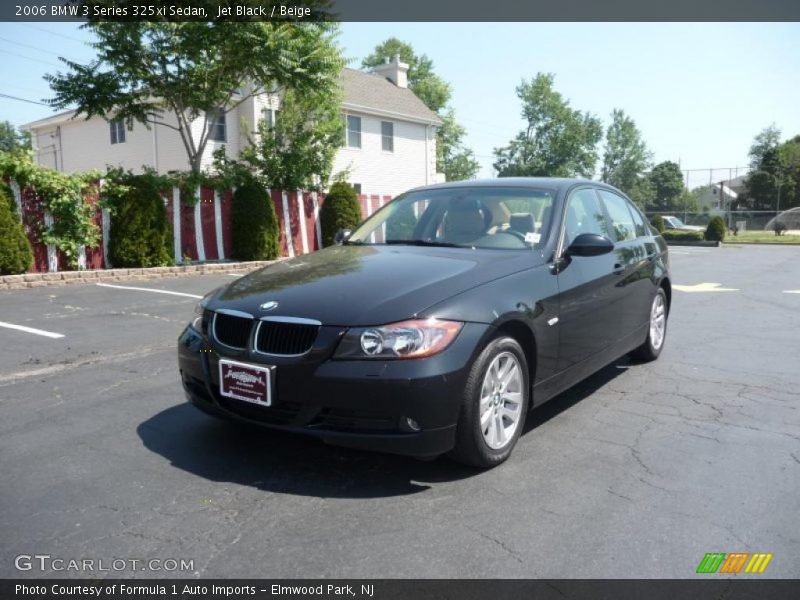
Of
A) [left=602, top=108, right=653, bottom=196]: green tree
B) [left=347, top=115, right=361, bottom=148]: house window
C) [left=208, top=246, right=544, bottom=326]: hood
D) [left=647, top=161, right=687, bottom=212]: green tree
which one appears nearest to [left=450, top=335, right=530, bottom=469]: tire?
[left=208, top=246, right=544, bottom=326]: hood

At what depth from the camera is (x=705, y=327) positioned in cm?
806

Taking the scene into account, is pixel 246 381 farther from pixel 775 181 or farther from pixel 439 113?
pixel 775 181

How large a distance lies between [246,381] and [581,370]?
2313 mm

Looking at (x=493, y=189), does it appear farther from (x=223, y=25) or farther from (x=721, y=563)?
(x=223, y=25)

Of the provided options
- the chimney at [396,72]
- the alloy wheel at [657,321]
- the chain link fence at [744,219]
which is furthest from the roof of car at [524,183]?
the chain link fence at [744,219]

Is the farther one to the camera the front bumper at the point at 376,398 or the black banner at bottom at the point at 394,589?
the front bumper at the point at 376,398

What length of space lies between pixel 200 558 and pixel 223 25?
48.1ft

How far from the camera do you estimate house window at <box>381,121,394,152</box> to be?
30.8 m

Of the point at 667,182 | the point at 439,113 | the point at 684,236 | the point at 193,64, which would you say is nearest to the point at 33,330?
the point at 193,64

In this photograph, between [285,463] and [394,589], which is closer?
[394,589]

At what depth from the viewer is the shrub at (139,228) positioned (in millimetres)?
13602

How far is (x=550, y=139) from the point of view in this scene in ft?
193

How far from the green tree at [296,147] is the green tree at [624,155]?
63437mm

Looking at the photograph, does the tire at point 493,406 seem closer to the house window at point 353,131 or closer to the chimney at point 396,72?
the house window at point 353,131
